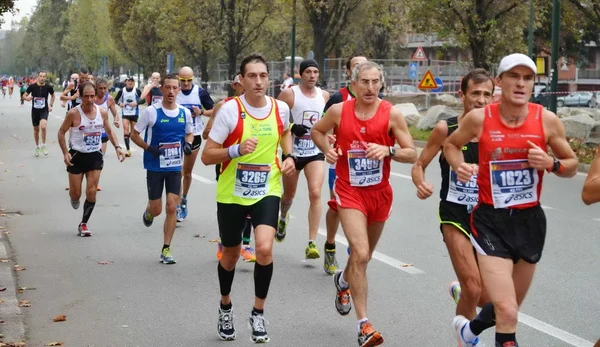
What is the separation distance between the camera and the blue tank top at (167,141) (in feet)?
33.7

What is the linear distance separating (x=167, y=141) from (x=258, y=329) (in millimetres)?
3902

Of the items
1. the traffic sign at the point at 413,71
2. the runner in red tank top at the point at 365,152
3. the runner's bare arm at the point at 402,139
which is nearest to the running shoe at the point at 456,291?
the runner in red tank top at the point at 365,152

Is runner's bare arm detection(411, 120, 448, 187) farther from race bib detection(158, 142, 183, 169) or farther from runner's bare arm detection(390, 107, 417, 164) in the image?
race bib detection(158, 142, 183, 169)

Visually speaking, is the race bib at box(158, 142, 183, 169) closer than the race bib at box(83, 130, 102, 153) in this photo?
Yes

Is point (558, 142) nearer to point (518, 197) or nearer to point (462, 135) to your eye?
point (518, 197)

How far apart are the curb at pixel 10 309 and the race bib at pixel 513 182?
3.46 meters

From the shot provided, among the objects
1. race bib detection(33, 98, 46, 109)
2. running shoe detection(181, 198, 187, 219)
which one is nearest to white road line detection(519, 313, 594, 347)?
running shoe detection(181, 198, 187, 219)

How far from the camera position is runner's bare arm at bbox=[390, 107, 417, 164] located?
7102 mm

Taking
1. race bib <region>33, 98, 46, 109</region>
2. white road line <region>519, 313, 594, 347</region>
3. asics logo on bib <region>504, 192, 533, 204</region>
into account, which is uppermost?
race bib <region>33, 98, 46, 109</region>

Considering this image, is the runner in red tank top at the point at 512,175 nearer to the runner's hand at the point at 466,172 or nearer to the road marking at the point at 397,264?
the runner's hand at the point at 466,172

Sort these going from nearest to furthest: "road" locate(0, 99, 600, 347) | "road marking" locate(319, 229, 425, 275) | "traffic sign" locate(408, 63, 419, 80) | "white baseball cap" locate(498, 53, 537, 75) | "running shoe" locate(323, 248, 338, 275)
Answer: "white baseball cap" locate(498, 53, 537, 75) < "road" locate(0, 99, 600, 347) < "running shoe" locate(323, 248, 338, 275) < "road marking" locate(319, 229, 425, 275) < "traffic sign" locate(408, 63, 419, 80)

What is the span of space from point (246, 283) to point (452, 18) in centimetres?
2390

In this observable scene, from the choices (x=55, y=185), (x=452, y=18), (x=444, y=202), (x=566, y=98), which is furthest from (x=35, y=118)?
(x=566, y=98)

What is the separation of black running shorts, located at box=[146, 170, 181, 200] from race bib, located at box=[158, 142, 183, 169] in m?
0.08
